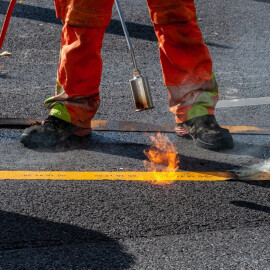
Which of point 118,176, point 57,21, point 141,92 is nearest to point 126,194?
point 118,176

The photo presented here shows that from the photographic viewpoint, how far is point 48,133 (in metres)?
3.89

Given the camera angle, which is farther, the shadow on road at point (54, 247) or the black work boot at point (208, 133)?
the black work boot at point (208, 133)

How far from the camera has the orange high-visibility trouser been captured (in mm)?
3738

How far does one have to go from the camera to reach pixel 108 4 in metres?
3.72

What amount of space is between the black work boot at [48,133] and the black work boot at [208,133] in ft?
2.34

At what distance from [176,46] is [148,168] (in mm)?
767

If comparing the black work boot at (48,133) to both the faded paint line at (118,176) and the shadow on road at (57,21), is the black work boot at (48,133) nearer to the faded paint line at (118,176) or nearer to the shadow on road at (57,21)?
the faded paint line at (118,176)

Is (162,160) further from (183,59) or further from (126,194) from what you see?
(183,59)

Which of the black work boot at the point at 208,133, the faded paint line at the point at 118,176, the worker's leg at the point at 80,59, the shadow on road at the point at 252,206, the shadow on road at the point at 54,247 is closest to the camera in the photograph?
the shadow on road at the point at 54,247

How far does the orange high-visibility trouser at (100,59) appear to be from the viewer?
12.3 ft

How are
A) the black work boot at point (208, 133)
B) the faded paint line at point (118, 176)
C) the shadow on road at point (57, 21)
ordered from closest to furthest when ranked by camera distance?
the faded paint line at point (118, 176) → the black work boot at point (208, 133) → the shadow on road at point (57, 21)

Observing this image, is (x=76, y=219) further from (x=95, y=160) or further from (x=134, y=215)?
(x=95, y=160)

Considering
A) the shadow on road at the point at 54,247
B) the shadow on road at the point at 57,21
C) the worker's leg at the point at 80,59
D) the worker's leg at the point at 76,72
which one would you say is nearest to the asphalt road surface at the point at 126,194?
the shadow on road at the point at 54,247

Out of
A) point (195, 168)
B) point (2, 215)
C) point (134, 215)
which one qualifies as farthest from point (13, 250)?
point (195, 168)
